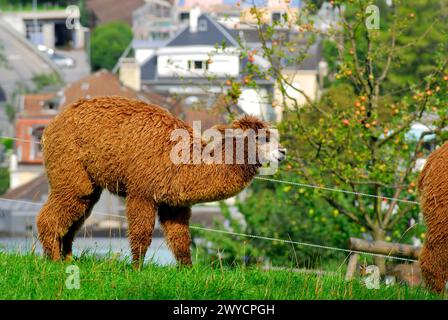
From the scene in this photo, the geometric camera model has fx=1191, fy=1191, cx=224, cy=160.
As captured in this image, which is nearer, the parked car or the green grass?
the green grass

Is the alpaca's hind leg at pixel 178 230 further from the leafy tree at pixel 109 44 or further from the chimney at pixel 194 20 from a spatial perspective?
the leafy tree at pixel 109 44

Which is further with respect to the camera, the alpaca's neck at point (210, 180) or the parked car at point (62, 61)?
the parked car at point (62, 61)

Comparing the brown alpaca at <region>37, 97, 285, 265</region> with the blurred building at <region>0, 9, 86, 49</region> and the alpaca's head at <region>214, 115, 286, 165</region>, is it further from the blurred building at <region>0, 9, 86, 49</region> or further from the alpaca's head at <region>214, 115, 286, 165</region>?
the blurred building at <region>0, 9, 86, 49</region>

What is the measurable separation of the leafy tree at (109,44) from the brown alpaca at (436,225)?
132 m

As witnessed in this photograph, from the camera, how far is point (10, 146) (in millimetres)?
102812

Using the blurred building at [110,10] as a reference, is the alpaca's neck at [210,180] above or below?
above

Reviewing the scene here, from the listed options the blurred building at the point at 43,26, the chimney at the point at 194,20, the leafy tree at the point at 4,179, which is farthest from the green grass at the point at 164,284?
the blurred building at the point at 43,26

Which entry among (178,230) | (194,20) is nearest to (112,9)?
(194,20)

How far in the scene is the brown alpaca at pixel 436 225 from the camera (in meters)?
10.1

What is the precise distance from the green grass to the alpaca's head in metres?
1.03

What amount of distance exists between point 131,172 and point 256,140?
3.77 feet

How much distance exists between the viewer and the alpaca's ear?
10.7m

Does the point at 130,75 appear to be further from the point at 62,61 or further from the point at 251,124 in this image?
the point at 251,124

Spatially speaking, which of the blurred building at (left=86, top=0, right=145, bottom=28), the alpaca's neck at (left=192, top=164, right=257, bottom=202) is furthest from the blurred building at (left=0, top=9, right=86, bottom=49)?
the alpaca's neck at (left=192, top=164, right=257, bottom=202)
